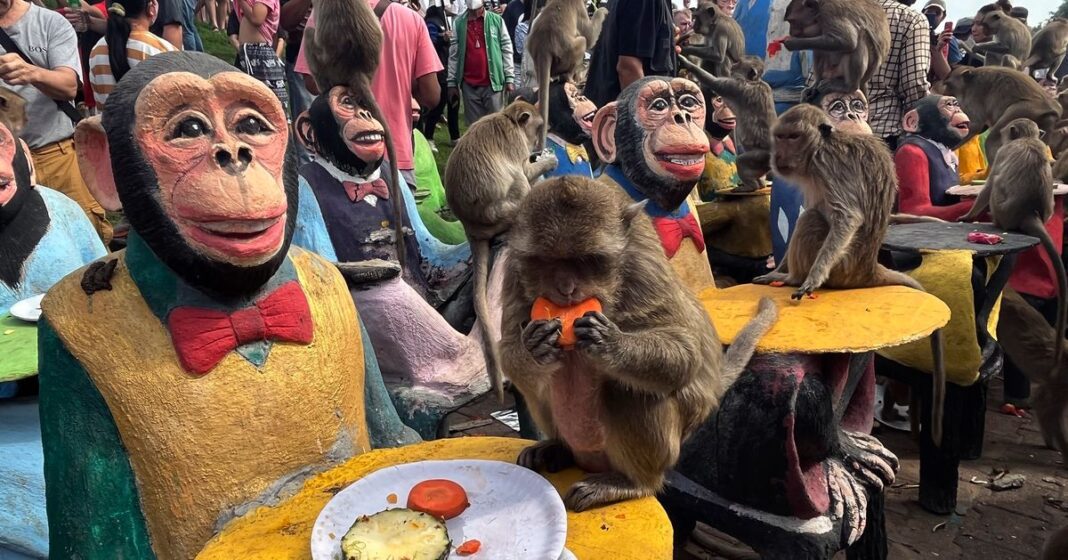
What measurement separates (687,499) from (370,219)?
6.00 ft

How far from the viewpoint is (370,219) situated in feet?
10.8

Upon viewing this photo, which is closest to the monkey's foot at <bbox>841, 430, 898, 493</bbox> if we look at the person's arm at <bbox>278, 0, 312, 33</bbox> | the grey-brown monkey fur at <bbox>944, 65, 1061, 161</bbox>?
the person's arm at <bbox>278, 0, 312, 33</bbox>

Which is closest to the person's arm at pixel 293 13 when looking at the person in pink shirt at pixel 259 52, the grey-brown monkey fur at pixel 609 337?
the person in pink shirt at pixel 259 52

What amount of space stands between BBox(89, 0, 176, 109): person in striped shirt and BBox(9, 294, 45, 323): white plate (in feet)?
9.60

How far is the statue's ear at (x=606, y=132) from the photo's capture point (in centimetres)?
356

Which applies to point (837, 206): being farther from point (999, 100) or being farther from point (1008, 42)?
point (1008, 42)

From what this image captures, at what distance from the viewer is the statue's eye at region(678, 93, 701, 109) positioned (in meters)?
3.25

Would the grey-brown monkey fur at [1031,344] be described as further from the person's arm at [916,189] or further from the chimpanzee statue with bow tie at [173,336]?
the chimpanzee statue with bow tie at [173,336]

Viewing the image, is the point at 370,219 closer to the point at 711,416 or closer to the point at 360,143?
the point at 360,143

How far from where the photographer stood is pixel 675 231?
10.6ft

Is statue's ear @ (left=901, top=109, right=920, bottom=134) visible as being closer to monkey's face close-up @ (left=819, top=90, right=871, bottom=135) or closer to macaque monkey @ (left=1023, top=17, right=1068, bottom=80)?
monkey's face close-up @ (left=819, top=90, right=871, bottom=135)

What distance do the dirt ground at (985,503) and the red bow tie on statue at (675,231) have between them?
134 cm

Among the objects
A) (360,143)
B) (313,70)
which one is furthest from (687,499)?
(313,70)

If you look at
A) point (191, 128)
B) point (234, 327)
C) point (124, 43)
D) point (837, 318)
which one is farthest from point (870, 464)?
point (124, 43)
